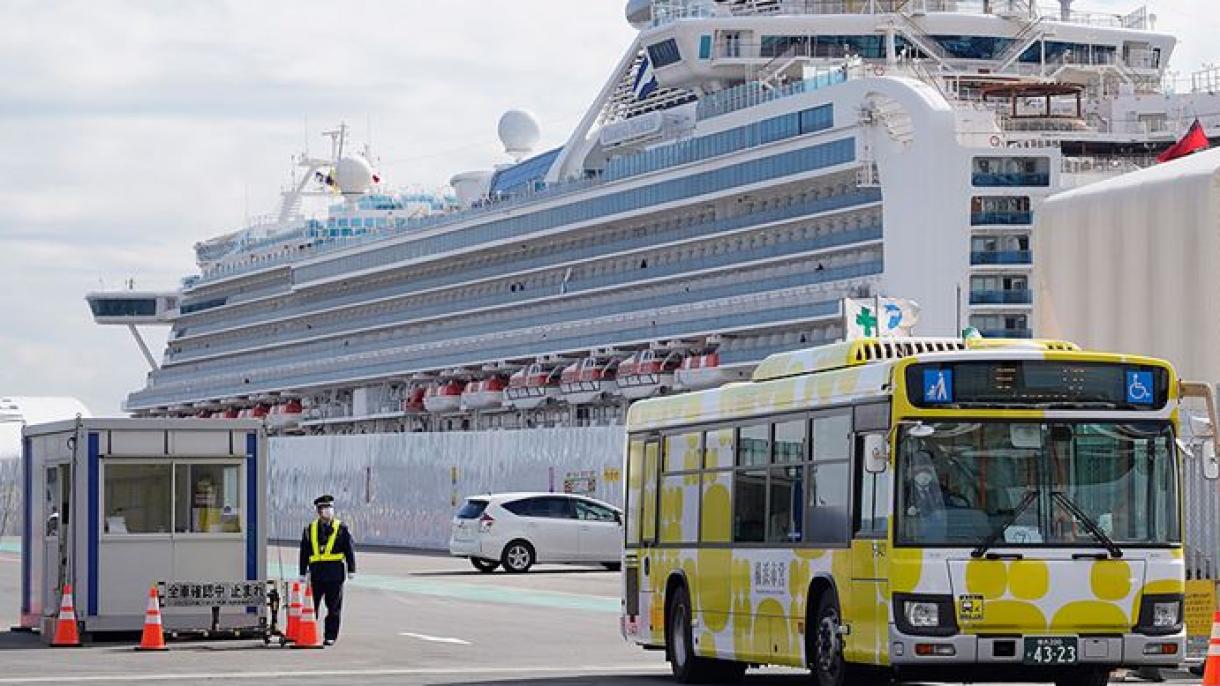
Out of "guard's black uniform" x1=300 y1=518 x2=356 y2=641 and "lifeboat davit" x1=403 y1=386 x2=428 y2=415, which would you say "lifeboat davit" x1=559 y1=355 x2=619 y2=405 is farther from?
"guard's black uniform" x1=300 y1=518 x2=356 y2=641

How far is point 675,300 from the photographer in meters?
84.6

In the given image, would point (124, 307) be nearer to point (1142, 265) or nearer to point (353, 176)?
point (353, 176)

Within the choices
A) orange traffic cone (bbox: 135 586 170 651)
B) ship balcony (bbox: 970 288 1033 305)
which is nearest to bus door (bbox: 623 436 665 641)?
orange traffic cone (bbox: 135 586 170 651)

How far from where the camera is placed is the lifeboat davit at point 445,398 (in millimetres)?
99125

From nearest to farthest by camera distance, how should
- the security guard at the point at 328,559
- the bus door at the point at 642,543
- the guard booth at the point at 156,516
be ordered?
the bus door at the point at 642,543 → the security guard at the point at 328,559 → the guard booth at the point at 156,516

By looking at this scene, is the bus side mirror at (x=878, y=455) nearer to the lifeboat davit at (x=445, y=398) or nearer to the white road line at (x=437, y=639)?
the white road line at (x=437, y=639)

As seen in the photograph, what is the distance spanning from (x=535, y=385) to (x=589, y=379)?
4.85 m

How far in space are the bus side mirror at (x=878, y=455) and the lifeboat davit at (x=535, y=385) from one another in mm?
75028

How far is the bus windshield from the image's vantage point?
53.5 ft

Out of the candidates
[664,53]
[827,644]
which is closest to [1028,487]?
[827,644]

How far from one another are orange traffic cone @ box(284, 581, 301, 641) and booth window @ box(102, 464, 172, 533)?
1.39 meters

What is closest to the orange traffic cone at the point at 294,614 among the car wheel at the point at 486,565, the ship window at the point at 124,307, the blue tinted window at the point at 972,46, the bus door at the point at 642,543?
the bus door at the point at 642,543

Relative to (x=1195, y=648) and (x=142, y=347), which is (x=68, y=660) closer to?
(x=1195, y=648)

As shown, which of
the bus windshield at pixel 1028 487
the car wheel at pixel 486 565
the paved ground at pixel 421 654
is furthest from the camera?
the car wheel at pixel 486 565
